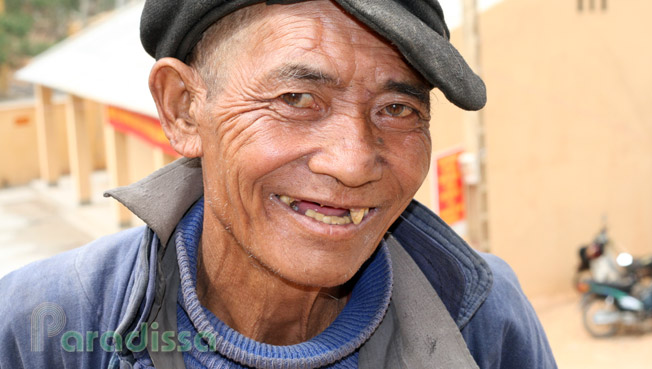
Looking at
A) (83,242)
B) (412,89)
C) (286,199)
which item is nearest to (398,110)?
(412,89)

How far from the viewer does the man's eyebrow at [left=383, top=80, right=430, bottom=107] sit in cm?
152

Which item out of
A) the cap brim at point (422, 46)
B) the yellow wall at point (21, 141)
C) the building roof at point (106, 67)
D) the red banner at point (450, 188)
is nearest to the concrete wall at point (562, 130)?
the red banner at point (450, 188)

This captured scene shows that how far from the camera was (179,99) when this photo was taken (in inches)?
67.8

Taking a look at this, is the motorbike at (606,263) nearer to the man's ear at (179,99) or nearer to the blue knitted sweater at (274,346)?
the blue knitted sweater at (274,346)

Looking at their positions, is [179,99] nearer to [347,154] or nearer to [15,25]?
[347,154]

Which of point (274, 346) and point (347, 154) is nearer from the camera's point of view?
point (347, 154)

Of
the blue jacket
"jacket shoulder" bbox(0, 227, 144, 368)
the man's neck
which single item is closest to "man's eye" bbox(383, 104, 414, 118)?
the blue jacket

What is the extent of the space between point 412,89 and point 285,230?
43 cm

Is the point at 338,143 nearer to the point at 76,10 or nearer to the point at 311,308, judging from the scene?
the point at 311,308

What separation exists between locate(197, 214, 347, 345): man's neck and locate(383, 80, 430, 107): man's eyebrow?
1.87 ft

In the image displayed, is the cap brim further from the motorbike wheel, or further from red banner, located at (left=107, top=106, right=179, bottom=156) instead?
the motorbike wheel

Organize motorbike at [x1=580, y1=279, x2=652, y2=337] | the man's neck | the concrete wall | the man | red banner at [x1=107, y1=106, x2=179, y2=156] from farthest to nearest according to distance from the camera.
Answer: motorbike at [x1=580, y1=279, x2=652, y2=337], red banner at [x1=107, y1=106, x2=179, y2=156], the concrete wall, the man's neck, the man

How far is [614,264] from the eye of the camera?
10.8 meters

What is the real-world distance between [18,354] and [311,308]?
2.38 ft
